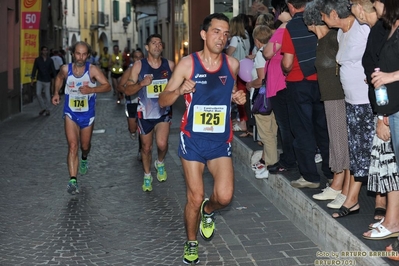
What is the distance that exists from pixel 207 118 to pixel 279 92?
2.66 m

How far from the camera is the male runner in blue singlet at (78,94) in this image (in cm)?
978

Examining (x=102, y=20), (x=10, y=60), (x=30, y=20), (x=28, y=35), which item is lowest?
(x=10, y=60)

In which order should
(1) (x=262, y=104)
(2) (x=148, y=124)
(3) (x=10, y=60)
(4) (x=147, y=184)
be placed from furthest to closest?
(3) (x=10, y=60) → (2) (x=148, y=124) → (4) (x=147, y=184) → (1) (x=262, y=104)

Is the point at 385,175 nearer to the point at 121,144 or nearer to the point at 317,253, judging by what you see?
the point at 317,253

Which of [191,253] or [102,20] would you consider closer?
[191,253]

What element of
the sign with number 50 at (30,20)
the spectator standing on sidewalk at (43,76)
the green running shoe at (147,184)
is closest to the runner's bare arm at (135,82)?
the green running shoe at (147,184)

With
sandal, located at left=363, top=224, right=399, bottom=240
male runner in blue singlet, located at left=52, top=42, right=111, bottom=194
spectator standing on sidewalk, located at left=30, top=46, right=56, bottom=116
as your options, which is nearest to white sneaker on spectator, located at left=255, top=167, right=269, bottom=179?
male runner in blue singlet, located at left=52, top=42, right=111, bottom=194

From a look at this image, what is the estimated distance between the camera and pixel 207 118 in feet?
20.5

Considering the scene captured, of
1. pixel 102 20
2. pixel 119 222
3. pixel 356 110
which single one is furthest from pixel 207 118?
pixel 102 20

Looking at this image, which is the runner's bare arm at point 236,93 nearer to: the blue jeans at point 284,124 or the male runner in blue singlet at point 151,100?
the blue jeans at point 284,124

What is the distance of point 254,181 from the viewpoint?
384 inches

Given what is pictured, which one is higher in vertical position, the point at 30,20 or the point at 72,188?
the point at 30,20

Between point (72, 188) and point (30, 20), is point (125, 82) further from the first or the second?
point (30, 20)

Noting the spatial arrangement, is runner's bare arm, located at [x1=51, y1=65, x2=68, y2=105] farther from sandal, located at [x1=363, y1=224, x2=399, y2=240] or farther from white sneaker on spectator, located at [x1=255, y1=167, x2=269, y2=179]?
sandal, located at [x1=363, y1=224, x2=399, y2=240]
